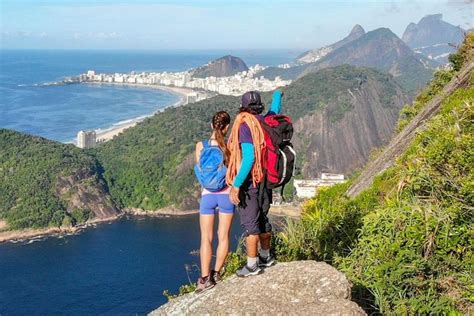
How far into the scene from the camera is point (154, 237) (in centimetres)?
5472

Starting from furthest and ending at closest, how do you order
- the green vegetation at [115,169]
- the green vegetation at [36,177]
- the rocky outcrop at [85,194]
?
the rocky outcrop at [85,194], the green vegetation at [115,169], the green vegetation at [36,177]

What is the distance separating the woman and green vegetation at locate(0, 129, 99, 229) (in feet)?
205

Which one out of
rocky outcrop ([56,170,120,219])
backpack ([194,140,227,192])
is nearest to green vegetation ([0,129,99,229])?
rocky outcrop ([56,170,120,219])

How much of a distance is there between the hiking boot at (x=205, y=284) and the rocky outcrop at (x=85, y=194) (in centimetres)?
6608

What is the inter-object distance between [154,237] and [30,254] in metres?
12.2

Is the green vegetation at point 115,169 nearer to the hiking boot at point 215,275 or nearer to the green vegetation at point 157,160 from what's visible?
the green vegetation at point 157,160

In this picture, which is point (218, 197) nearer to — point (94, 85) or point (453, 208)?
point (453, 208)

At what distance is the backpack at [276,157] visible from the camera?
3889 mm

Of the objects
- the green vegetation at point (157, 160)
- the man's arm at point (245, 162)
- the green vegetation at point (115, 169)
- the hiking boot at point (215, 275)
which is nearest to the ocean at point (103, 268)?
the green vegetation at point (115, 169)

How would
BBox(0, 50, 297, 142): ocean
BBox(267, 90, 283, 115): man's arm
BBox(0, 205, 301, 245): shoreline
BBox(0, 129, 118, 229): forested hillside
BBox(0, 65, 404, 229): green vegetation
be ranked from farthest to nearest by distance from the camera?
BBox(0, 50, 297, 142): ocean, BBox(0, 65, 404, 229): green vegetation, BBox(0, 129, 118, 229): forested hillside, BBox(0, 205, 301, 245): shoreline, BBox(267, 90, 283, 115): man's arm

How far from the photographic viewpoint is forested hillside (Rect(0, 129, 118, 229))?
65000 mm

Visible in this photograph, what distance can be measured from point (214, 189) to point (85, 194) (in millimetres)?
70901

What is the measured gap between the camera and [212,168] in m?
4.10

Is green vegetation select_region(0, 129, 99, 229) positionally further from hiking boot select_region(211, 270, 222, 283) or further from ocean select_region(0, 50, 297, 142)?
hiking boot select_region(211, 270, 222, 283)
